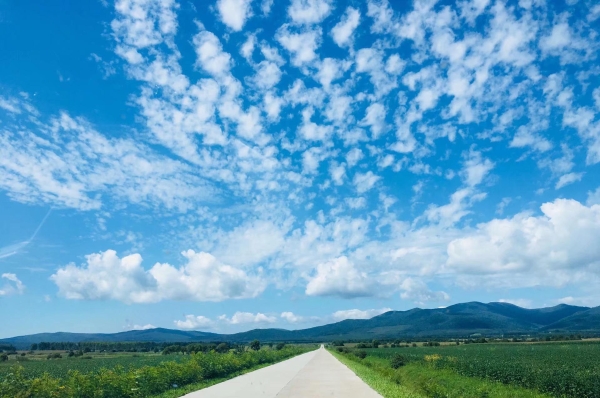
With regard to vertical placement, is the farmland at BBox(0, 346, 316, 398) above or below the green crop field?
below

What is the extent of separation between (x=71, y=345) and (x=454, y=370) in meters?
A: 124

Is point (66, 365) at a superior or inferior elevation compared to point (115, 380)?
superior

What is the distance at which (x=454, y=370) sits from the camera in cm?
3067

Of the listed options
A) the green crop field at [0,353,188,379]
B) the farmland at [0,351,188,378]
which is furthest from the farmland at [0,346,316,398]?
the green crop field at [0,353,188,379]

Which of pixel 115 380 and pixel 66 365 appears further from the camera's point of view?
pixel 66 365

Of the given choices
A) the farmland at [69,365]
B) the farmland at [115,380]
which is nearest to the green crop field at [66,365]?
the farmland at [69,365]

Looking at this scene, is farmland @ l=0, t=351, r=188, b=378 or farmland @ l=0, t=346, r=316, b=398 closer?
farmland @ l=0, t=346, r=316, b=398

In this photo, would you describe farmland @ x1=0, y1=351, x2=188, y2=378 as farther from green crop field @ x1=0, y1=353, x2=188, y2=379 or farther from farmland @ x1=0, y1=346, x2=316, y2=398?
farmland @ x1=0, y1=346, x2=316, y2=398

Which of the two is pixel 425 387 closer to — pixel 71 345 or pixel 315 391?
pixel 315 391

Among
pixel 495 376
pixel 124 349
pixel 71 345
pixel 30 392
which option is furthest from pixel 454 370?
pixel 71 345

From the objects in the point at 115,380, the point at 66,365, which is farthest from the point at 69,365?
the point at 115,380

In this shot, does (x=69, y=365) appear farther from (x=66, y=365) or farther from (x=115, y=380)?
(x=115, y=380)

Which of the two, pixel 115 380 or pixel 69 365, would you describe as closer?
pixel 115 380

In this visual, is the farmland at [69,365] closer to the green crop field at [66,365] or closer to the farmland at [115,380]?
the green crop field at [66,365]
